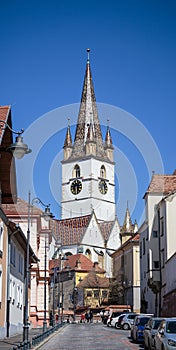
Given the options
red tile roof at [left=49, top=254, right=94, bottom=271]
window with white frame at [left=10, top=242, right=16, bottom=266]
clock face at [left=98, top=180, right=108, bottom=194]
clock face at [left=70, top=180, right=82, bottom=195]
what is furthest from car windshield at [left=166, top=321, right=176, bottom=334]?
clock face at [left=98, top=180, right=108, bottom=194]

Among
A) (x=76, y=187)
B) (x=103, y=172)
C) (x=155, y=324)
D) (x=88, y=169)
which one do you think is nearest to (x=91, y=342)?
(x=155, y=324)

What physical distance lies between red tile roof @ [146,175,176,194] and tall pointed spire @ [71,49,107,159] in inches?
3825

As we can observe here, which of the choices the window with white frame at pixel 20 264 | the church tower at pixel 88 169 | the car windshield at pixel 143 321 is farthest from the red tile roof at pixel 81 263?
the car windshield at pixel 143 321

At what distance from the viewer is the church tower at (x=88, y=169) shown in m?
158

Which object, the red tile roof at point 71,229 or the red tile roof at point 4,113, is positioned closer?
the red tile roof at point 4,113

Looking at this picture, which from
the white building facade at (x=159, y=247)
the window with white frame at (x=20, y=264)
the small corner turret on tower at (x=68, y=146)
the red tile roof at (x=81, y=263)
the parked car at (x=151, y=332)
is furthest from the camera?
the small corner turret on tower at (x=68, y=146)

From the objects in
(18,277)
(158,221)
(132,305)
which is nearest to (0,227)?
(18,277)

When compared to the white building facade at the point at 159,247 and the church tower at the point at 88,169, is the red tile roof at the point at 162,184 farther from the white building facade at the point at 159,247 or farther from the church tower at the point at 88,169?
the church tower at the point at 88,169

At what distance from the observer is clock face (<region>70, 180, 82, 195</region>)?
528ft

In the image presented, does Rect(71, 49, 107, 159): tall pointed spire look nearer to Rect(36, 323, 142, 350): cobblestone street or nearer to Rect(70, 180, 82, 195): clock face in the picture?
Rect(70, 180, 82, 195): clock face

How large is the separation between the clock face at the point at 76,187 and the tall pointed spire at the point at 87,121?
752cm

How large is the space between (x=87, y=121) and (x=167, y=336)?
139809 millimetres

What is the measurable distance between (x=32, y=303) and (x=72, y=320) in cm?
3969

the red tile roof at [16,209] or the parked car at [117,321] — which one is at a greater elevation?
the red tile roof at [16,209]
